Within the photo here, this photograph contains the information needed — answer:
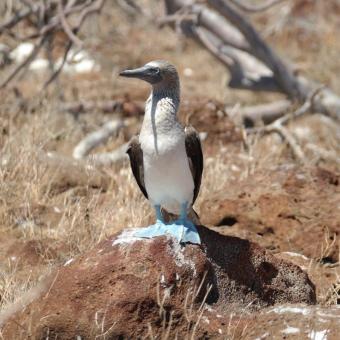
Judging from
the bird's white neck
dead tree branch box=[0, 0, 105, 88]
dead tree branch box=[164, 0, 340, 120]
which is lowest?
dead tree branch box=[164, 0, 340, 120]

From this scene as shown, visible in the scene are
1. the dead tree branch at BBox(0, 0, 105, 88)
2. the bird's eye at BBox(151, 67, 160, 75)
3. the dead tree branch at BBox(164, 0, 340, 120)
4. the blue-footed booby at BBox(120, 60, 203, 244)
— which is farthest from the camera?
the dead tree branch at BBox(164, 0, 340, 120)

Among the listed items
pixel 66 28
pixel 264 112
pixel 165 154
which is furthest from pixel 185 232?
pixel 264 112

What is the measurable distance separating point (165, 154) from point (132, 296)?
75 cm

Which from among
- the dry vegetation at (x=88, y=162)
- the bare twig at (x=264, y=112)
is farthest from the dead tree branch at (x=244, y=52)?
the dry vegetation at (x=88, y=162)

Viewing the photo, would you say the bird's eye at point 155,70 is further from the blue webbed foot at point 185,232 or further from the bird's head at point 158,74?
the blue webbed foot at point 185,232

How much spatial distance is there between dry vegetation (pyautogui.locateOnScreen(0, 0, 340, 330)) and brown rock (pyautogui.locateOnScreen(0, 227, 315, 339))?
480 mm

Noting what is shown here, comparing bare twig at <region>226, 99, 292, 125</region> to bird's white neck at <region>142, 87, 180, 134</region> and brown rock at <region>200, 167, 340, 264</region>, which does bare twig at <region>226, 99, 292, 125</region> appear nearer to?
brown rock at <region>200, 167, 340, 264</region>

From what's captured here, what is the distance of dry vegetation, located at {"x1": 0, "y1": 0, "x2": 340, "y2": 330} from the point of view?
4.93 metres

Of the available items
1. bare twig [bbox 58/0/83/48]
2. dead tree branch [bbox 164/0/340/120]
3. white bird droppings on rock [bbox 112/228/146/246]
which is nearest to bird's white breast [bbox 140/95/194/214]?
white bird droppings on rock [bbox 112/228/146/246]

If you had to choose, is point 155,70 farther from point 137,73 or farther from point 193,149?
point 193,149

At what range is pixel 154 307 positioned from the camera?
3615 mm

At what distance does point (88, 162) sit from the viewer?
595 cm

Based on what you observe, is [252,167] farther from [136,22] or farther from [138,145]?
[136,22]

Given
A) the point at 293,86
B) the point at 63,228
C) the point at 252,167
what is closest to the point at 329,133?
the point at 293,86
